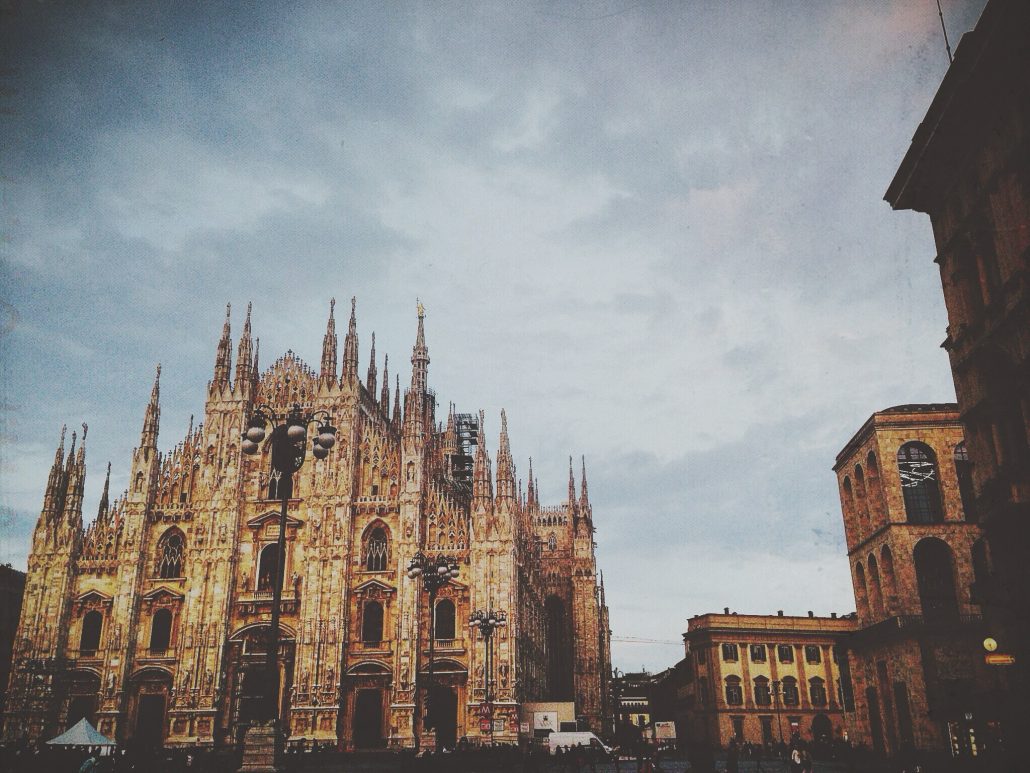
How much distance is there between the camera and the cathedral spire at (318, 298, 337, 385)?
154 ft

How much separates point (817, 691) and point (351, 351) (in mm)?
46546

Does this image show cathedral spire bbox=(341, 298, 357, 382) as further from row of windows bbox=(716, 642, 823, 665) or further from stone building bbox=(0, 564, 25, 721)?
row of windows bbox=(716, 642, 823, 665)

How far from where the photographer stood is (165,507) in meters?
45.7

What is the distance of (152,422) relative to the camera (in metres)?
46.7

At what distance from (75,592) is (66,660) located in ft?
11.4

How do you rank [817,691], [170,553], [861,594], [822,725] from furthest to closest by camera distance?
[817,691], [822,725], [170,553], [861,594]

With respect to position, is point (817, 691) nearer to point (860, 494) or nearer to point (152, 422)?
point (860, 494)

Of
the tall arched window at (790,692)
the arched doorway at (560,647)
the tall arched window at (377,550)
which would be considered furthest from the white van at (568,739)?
the tall arched window at (790,692)

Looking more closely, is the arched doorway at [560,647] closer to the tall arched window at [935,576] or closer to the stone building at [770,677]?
the stone building at [770,677]

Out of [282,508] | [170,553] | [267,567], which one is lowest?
[282,508]

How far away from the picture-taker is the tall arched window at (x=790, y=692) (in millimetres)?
66250

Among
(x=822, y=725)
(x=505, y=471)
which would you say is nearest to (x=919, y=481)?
(x=505, y=471)

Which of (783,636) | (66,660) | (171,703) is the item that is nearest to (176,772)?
(171,703)

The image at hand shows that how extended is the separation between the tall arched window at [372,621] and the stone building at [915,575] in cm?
2426
